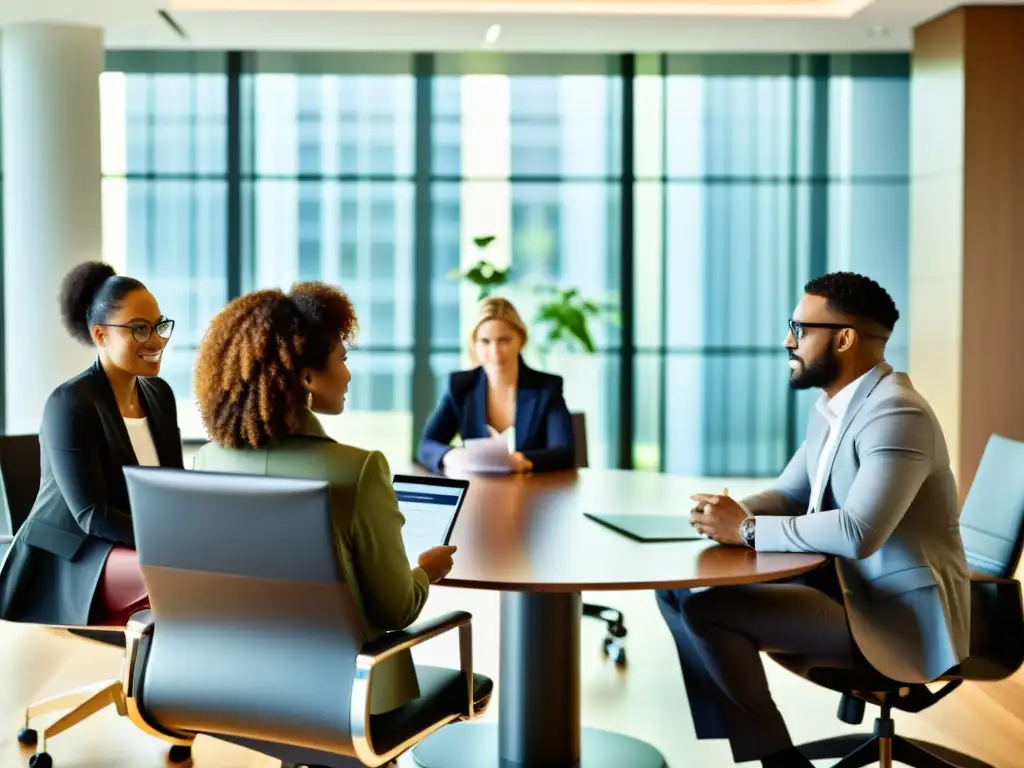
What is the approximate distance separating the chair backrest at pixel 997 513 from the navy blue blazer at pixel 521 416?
1562 millimetres

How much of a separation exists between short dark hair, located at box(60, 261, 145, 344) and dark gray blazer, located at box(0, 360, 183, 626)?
240 mm

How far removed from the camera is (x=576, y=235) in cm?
919

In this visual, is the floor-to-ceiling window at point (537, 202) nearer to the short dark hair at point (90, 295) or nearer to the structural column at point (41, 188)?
the structural column at point (41, 188)

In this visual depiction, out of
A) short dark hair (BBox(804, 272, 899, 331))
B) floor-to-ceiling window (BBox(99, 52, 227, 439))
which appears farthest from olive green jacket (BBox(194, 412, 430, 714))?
floor-to-ceiling window (BBox(99, 52, 227, 439))

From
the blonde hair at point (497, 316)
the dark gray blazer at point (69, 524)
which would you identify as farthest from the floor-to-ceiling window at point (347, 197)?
the dark gray blazer at point (69, 524)

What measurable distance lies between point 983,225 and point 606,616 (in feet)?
12.8

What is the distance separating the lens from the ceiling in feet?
24.5

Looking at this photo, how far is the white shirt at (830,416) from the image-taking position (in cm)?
316

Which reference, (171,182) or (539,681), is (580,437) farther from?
(171,182)

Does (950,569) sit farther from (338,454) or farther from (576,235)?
(576,235)

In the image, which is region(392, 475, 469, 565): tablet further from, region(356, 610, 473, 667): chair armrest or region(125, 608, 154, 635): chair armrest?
region(125, 608, 154, 635): chair armrest

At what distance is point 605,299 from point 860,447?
20.5 ft

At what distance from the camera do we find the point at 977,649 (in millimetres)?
3178

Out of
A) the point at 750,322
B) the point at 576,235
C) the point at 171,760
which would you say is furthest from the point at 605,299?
the point at 171,760
